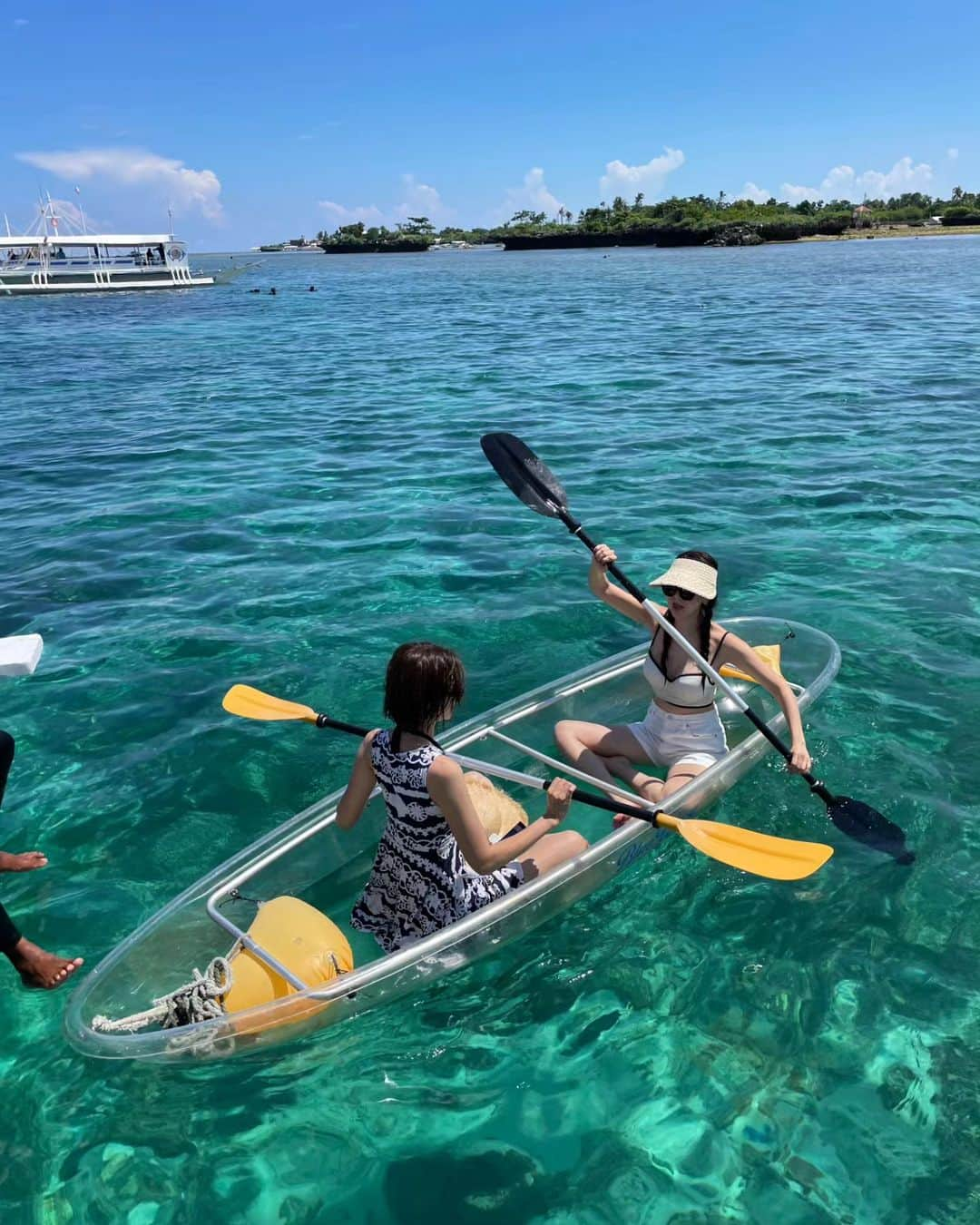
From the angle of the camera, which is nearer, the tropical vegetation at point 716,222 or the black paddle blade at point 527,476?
the black paddle blade at point 527,476

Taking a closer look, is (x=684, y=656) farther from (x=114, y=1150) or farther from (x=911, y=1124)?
(x=114, y=1150)

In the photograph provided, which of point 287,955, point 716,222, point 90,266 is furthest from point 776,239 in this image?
point 287,955

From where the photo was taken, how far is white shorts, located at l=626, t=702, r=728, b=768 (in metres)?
5.52

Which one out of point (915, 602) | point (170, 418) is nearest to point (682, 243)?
point (170, 418)

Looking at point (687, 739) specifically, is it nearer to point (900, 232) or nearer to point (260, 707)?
point (260, 707)

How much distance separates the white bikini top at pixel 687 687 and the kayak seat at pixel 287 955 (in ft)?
7.81

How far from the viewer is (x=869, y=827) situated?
5215 millimetres

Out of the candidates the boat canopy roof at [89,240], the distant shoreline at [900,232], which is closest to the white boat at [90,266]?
the boat canopy roof at [89,240]

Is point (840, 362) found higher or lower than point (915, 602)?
higher

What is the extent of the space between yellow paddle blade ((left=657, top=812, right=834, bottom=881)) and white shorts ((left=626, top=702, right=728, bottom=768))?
841 mm

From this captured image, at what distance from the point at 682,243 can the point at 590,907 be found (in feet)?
397

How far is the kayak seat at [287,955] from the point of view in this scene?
155 inches

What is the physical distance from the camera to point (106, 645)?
8.09 m

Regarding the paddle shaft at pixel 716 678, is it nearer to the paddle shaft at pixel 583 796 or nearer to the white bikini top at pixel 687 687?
Result: the white bikini top at pixel 687 687
